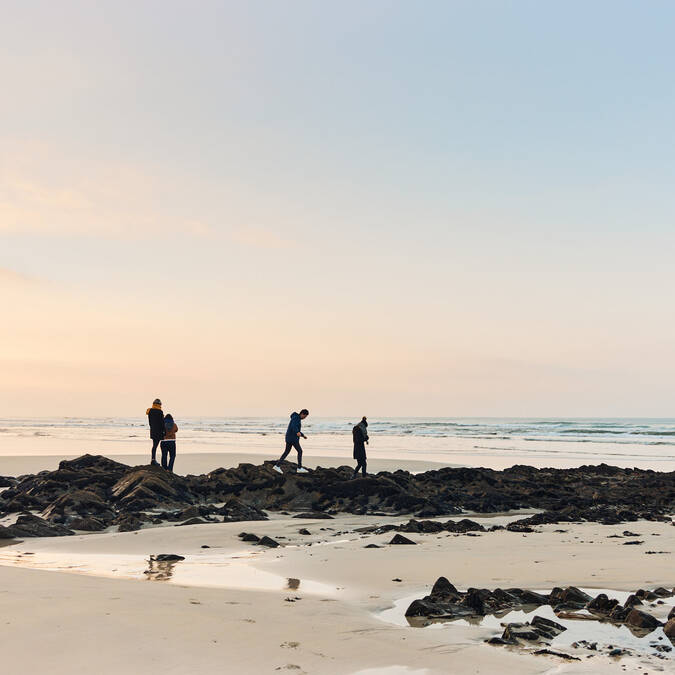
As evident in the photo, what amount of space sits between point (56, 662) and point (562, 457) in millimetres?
36925

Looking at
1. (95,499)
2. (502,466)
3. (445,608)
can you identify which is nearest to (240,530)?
(95,499)

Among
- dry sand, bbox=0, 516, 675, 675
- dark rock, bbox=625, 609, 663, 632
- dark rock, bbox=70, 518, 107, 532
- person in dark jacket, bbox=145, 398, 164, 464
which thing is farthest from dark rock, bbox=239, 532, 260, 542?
person in dark jacket, bbox=145, 398, 164, 464

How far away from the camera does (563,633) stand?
5.96 m

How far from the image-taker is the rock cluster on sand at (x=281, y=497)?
14117 mm

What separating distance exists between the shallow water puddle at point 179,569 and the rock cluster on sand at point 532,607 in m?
1.31

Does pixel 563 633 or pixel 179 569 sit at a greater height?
pixel 563 633

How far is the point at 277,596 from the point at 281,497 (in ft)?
32.0

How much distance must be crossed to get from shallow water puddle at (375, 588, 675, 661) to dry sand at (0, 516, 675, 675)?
74mm

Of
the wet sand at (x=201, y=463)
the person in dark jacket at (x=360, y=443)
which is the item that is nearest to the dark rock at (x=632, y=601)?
the person in dark jacket at (x=360, y=443)

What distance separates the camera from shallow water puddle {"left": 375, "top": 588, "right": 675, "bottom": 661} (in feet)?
18.5

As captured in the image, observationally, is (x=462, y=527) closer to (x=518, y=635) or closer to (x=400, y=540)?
(x=400, y=540)

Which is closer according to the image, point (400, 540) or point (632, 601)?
point (632, 601)

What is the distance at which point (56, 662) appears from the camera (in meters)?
4.85

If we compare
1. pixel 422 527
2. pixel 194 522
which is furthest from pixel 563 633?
pixel 194 522
